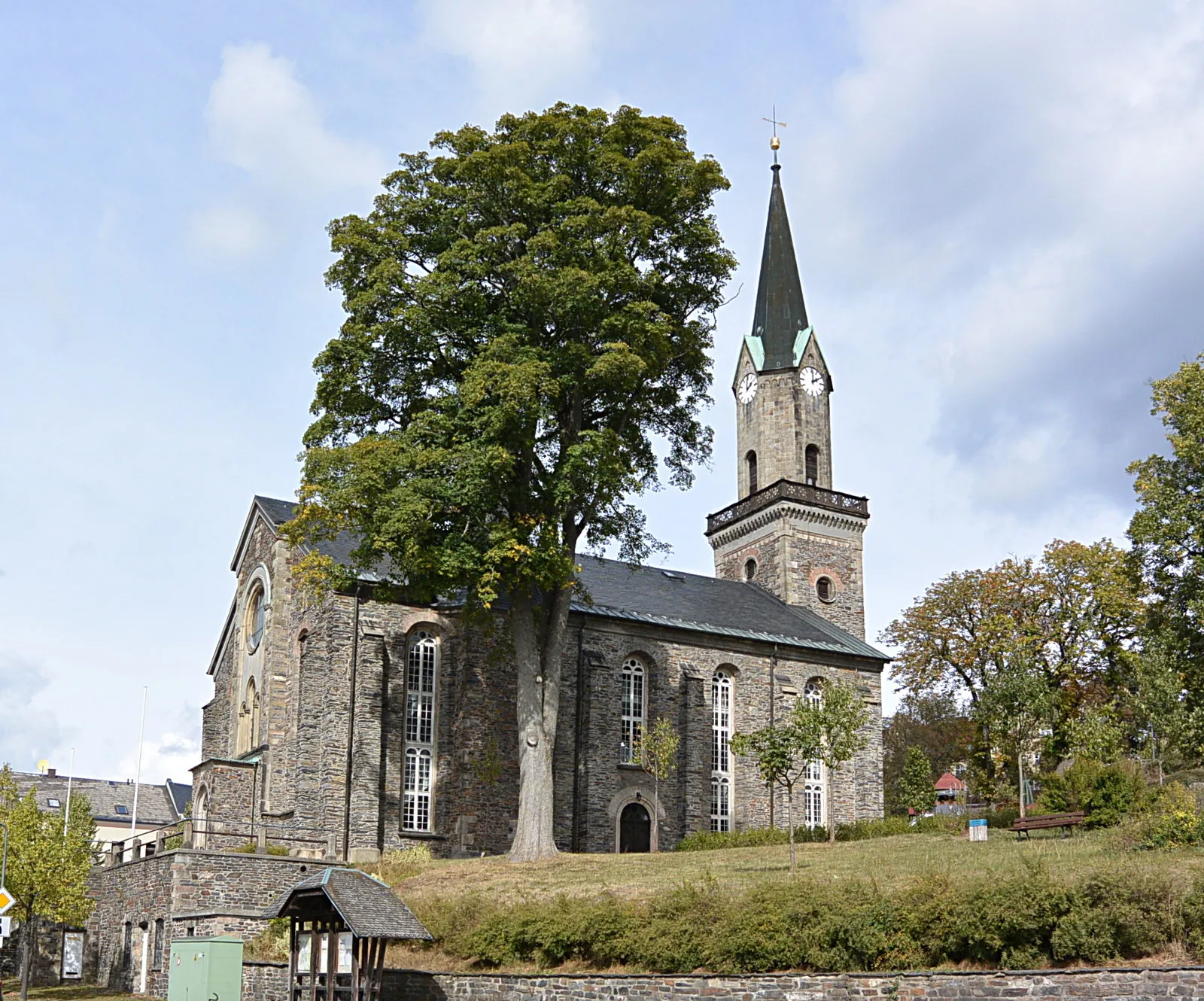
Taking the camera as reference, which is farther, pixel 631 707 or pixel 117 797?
pixel 117 797

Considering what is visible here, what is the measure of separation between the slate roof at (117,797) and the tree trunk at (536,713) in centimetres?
5215

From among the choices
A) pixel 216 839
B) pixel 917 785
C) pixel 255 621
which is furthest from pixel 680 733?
pixel 216 839

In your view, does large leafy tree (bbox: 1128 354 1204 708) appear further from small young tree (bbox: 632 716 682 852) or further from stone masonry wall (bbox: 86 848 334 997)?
stone masonry wall (bbox: 86 848 334 997)

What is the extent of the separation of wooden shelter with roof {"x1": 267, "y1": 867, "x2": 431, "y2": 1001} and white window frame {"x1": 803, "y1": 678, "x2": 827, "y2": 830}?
24.6 metres

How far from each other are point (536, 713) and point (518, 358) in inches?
349

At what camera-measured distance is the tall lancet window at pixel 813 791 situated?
43.8 metres

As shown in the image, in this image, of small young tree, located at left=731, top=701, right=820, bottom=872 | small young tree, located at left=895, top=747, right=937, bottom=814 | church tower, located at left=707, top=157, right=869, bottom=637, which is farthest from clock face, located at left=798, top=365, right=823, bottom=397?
small young tree, located at left=731, top=701, right=820, bottom=872

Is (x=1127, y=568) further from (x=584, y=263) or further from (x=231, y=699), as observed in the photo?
(x=231, y=699)

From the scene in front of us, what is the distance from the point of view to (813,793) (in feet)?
145

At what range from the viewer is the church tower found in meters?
49.9

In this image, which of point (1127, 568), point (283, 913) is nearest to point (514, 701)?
point (283, 913)


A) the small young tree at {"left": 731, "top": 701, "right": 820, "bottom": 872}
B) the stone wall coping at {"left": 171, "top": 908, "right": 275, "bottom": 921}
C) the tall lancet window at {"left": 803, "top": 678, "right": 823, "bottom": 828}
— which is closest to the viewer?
the stone wall coping at {"left": 171, "top": 908, "right": 275, "bottom": 921}

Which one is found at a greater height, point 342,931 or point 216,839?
point 216,839

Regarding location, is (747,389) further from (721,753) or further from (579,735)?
(579,735)
